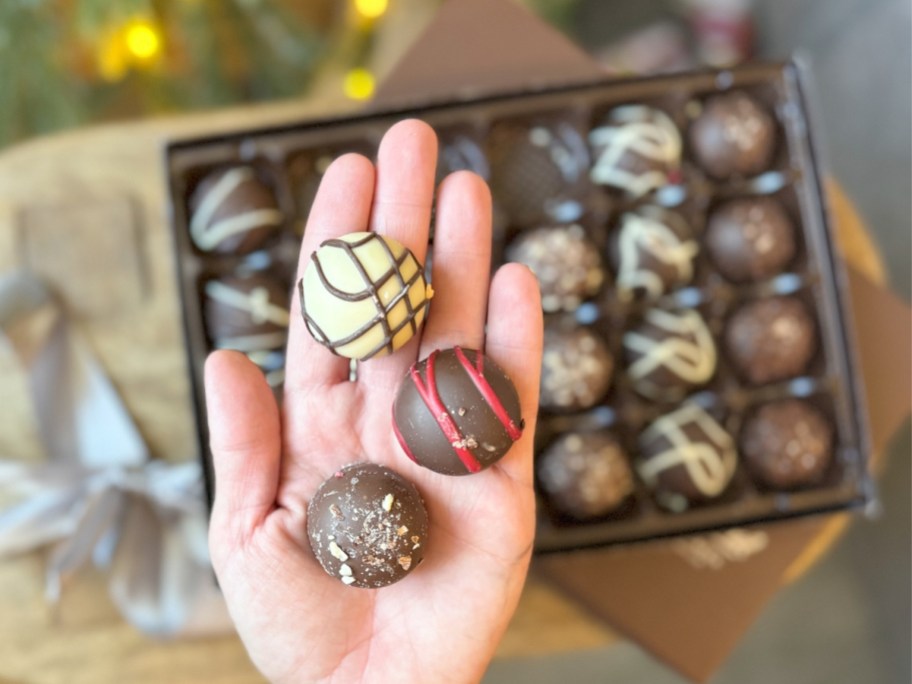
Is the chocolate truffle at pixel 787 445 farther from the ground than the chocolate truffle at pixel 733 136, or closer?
closer

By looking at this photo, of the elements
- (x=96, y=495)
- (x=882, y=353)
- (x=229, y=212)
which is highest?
(x=229, y=212)

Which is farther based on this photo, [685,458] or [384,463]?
[685,458]

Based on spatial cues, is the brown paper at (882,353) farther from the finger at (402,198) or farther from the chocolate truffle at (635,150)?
the finger at (402,198)

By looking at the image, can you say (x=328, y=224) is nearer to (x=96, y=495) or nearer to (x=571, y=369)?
(x=571, y=369)

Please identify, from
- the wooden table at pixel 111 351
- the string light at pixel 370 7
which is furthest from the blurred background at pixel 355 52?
the wooden table at pixel 111 351

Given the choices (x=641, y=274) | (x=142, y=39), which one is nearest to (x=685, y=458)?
(x=641, y=274)

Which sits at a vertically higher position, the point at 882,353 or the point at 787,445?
the point at 882,353
